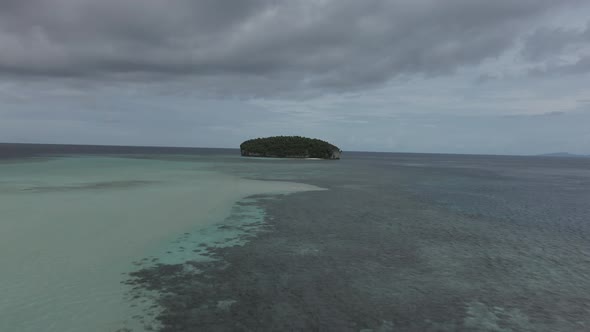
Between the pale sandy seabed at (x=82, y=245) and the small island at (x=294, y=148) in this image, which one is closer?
the pale sandy seabed at (x=82, y=245)

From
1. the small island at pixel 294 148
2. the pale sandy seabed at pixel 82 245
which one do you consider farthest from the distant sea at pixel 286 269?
the small island at pixel 294 148

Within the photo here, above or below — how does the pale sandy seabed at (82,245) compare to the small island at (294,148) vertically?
below

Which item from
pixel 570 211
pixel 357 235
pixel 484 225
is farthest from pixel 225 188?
pixel 570 211

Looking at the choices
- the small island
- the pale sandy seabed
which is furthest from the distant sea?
the small island

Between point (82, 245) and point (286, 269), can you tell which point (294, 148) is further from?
point (286, 269)

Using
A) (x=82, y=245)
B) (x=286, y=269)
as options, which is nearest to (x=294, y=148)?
(x=82, y=245)

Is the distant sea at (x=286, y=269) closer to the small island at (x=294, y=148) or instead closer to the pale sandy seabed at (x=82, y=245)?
the pale sandy seabed at (x=82, y=245)

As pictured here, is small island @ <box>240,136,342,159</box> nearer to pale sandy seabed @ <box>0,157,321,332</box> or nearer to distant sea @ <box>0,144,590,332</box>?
pale sandy seabed @ <box>0,157,321,332</box>
